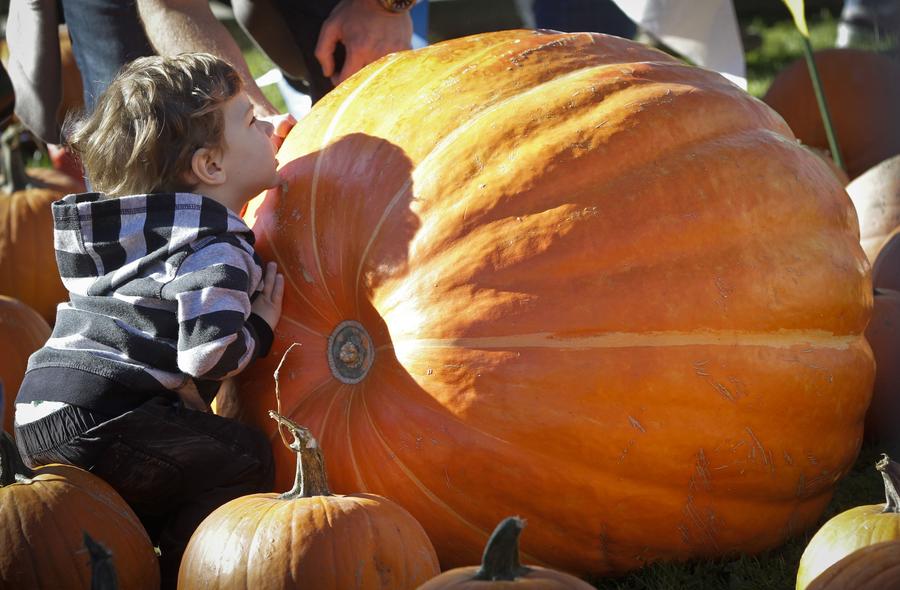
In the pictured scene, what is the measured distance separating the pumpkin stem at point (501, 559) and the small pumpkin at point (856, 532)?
0.69 m

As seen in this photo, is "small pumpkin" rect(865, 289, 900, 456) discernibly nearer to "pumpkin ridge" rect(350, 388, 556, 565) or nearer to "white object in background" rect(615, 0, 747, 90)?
"pumpkin ridge" rect(350, 388, 556, 565)

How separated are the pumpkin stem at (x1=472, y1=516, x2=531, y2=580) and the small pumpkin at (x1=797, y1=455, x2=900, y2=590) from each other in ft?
2.27

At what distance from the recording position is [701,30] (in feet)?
17.7

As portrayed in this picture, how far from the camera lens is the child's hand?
106 inches

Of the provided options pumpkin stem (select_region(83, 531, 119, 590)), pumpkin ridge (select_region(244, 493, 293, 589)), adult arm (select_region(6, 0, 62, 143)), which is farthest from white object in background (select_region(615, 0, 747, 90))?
pumpkin stem (select_region(83, 531, 119, 590))

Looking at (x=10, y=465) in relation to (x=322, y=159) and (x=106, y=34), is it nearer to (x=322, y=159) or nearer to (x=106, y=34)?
(x=322, y=159)

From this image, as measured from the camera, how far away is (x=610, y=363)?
2432 mm

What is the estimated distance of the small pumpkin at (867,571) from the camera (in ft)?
6.15

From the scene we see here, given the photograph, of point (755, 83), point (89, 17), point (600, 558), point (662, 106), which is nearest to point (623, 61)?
point (662, 106)

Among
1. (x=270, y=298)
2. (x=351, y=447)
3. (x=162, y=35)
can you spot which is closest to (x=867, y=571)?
(x=351, y=447)

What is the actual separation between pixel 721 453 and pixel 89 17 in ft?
8.96

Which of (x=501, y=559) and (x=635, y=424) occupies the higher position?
(x=501, y=559)

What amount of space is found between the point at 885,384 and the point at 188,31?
7.88ft

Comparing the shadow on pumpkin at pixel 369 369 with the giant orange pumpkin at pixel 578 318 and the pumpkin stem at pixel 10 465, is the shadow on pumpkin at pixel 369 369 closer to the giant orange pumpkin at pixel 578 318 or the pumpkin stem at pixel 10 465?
the giant orange pumpkin at pixel 578 318
